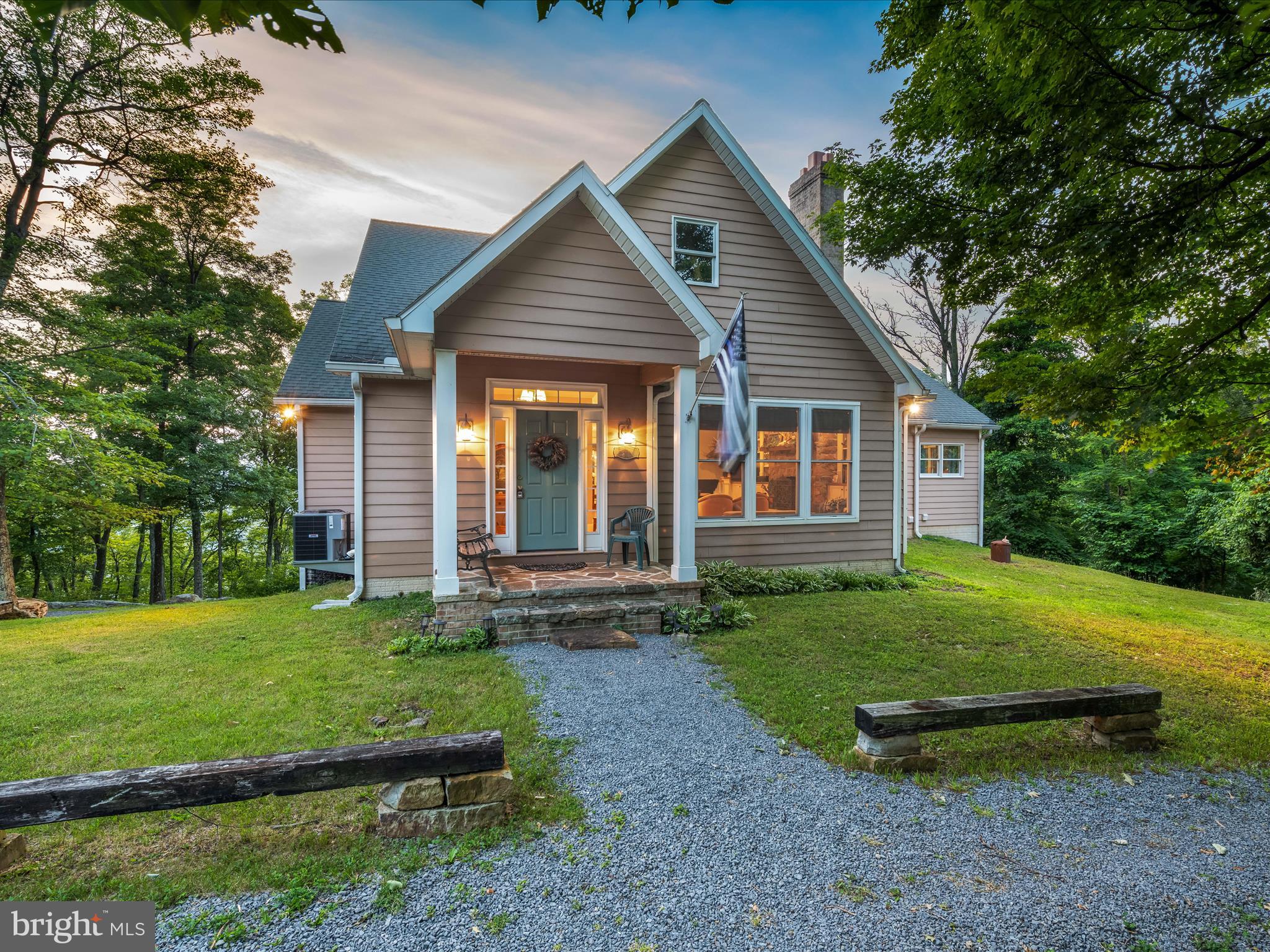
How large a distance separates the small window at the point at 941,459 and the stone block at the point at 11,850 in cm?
1584

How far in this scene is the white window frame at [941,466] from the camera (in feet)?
46.5

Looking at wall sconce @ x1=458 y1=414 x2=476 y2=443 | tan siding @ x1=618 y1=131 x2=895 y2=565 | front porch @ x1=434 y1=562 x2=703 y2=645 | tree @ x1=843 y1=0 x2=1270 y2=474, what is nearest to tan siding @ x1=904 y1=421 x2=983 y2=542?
tan siding @ x1=618 y1=131 x2=895 y2=565

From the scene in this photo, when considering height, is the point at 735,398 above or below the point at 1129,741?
above

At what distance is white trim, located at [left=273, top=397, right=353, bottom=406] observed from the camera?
9242 millimetres

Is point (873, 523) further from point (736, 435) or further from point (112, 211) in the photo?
point (112, 211)

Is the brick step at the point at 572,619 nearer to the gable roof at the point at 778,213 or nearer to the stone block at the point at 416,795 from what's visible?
the stone block at the point at 416,795

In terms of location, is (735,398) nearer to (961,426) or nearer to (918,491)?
(918,491)

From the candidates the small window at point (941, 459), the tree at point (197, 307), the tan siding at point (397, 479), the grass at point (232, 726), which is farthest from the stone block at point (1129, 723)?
the tree at point (197, 307)

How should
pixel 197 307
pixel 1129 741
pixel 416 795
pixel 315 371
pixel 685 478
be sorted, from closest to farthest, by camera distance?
pixel 416 795
pixel 1129 741
pixel 685 478
pixel 315 371
pixel 197 307

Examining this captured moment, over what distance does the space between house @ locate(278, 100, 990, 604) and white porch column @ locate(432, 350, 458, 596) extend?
23 millimetres

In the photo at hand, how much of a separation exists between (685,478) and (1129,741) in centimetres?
424

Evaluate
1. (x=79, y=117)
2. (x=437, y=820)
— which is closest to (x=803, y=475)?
(x=437, y=820)

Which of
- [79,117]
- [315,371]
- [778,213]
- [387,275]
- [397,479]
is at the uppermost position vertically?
[79,117]

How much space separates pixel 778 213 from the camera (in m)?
8.16
